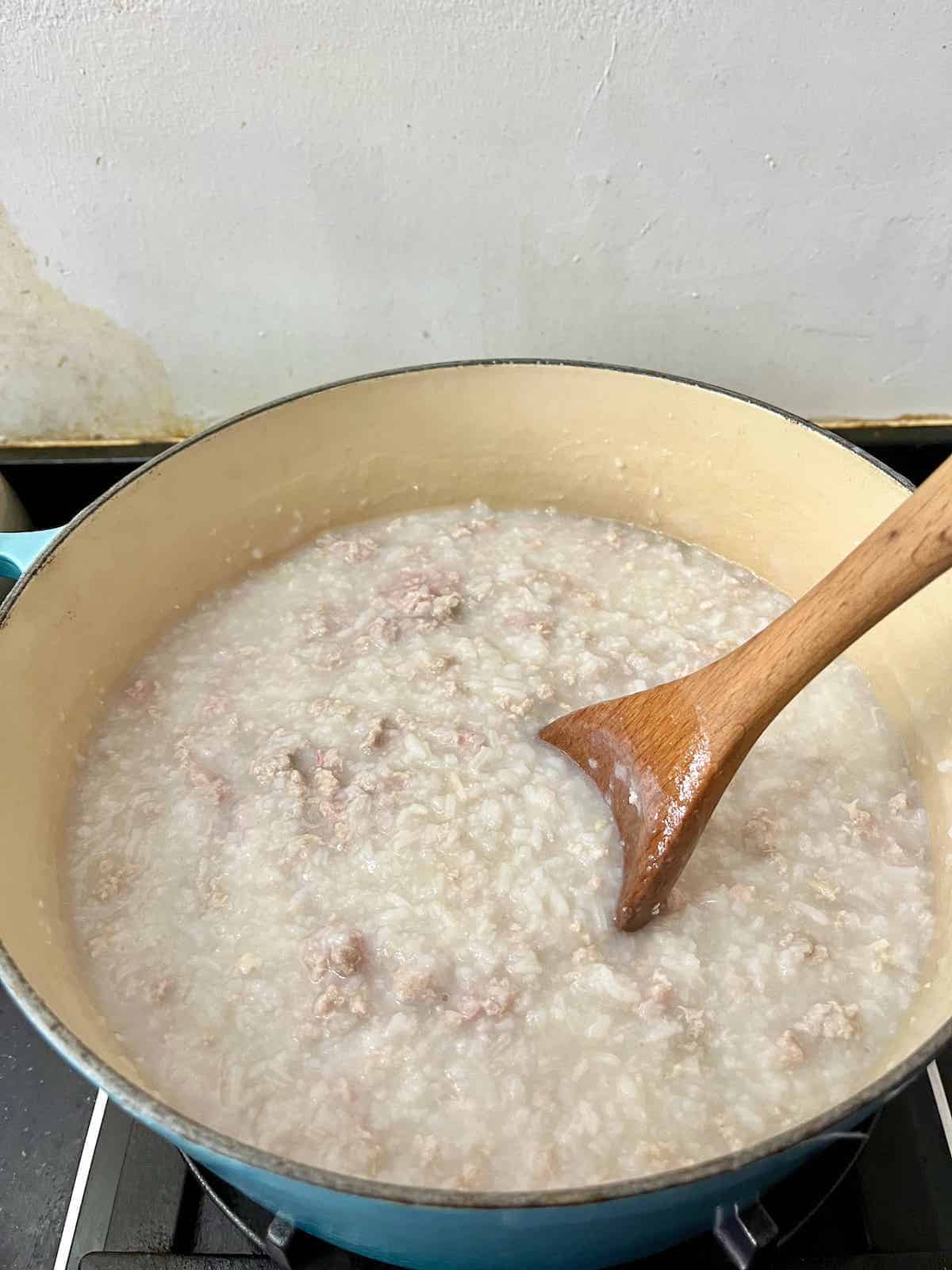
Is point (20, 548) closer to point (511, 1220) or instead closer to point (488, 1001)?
point (488, 1001)

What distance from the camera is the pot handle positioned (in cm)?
127

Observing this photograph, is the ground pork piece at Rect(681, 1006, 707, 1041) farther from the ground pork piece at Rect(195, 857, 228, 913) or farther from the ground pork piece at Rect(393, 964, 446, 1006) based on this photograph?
the ground pork piece at Rect(195, 857, 228, 913)

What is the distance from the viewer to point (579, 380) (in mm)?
1500

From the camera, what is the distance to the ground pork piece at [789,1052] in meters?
1.02

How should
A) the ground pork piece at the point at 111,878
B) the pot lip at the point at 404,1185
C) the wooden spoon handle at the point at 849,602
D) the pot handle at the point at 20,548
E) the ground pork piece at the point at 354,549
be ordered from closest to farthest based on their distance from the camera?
the pot lip at the point at 404,1185 < the wooden spoon handle at the point at 849,602 < the ground pork piece at the point at 111,878 < the pot handle at the point at 20,548 < the ground pork piece at the point at 354,549

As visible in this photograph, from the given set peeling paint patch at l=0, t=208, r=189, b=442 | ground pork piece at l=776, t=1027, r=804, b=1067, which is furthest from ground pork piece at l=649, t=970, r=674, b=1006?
peeling paint patch at l=0, t=208, r=189, b=442

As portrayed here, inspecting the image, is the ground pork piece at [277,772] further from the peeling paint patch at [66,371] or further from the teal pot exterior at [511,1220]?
the peeling paint patch at [66,371]

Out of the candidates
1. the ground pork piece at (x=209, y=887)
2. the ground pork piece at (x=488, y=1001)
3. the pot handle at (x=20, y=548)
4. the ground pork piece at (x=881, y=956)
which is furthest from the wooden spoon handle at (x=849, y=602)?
the pot handle at (x=20, y=548)

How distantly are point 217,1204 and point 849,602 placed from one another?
881 mm

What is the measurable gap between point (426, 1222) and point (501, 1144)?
23cm

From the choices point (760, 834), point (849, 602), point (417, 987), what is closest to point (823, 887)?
point (760, 834)

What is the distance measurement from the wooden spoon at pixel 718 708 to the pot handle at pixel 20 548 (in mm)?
696

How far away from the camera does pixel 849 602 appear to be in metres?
1.02

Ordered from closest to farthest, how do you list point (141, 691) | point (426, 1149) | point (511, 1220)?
point (511, 1220) → point (426, 1149) → point (141, 691)
